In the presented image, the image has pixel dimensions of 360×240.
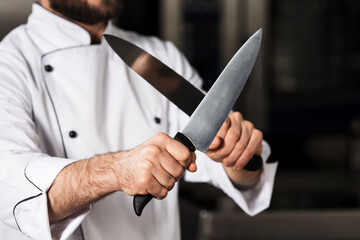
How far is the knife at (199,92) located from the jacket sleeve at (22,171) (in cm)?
15

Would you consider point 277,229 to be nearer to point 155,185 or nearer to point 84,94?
point 84,94

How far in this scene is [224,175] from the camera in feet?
3.21

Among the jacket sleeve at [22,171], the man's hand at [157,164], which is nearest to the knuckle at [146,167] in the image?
the man's hand at [157,164]

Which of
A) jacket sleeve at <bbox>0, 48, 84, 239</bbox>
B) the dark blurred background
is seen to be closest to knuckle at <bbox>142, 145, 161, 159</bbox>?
jacket sleeve at <bbox>0, 48, 84, 239</bbox>

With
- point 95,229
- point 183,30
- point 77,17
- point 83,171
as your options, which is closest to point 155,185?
point 83,171

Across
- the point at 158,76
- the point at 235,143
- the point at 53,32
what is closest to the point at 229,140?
the point at 235,143

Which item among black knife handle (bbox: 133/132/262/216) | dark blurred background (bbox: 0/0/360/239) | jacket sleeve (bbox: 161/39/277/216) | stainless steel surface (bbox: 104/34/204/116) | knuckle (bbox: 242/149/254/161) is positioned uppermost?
stainless steel surface (bbox: 104/34/204/116)

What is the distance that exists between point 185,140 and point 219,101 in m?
0.08

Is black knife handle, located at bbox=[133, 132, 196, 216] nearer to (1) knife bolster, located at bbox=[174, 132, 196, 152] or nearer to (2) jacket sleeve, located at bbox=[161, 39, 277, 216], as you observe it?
(1) knife bolster, located at bbox=[174, 132, 196, 152]

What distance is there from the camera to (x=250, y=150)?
83cm

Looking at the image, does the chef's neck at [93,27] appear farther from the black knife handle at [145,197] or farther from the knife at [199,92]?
the black knife handle at [145,197]

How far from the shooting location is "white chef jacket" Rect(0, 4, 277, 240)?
88 cm

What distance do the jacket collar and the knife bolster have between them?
1.22ft

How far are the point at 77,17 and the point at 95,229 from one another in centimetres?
37
